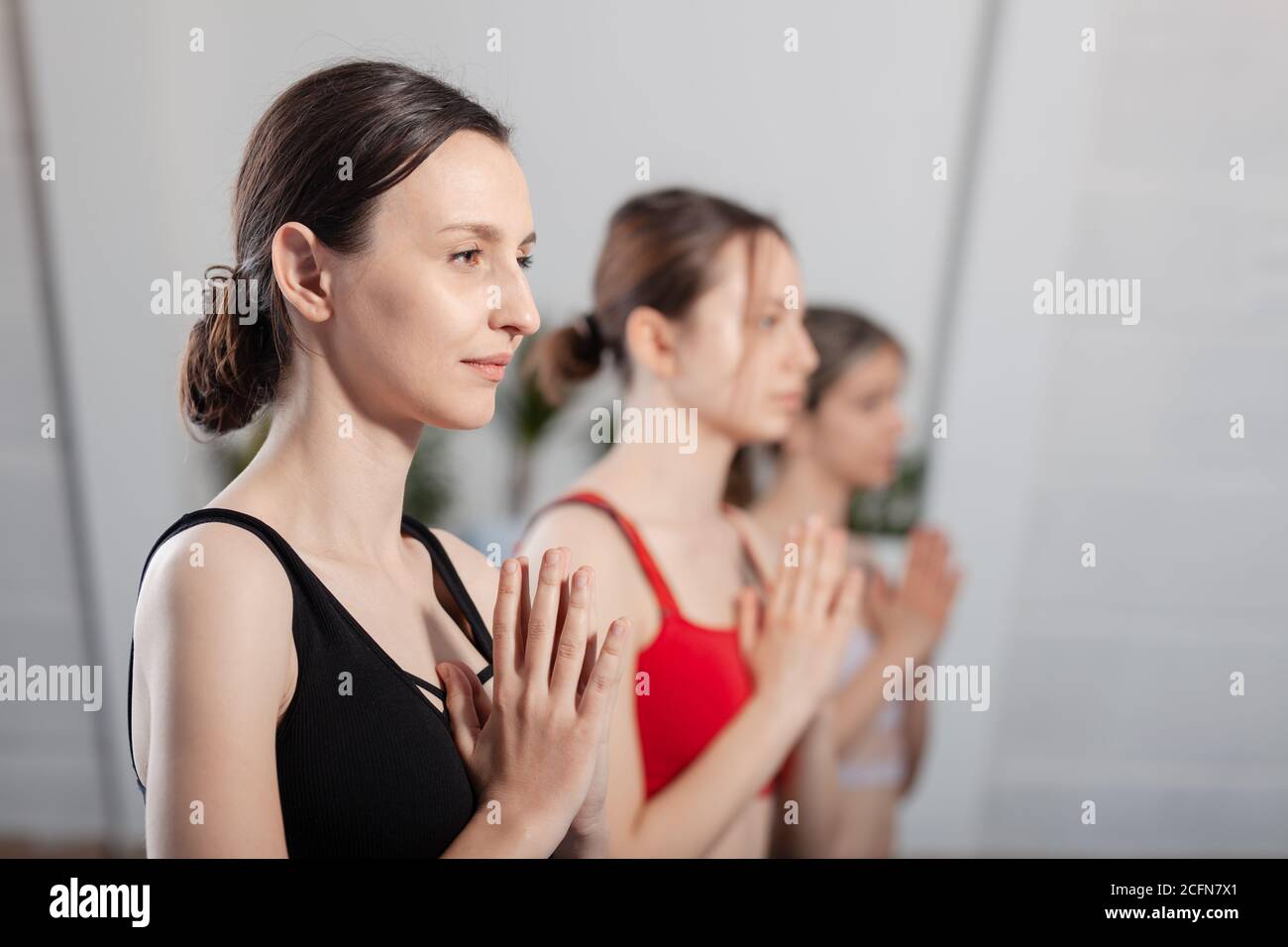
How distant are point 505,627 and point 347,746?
0.13 m

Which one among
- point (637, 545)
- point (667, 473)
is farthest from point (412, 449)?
point (667, 473)

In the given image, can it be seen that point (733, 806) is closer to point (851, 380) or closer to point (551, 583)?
point (551, 583)

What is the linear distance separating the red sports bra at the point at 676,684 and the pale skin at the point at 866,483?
1.68 ft

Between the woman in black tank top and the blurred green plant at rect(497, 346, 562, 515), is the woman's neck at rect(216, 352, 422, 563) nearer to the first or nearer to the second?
the woman in black tank top

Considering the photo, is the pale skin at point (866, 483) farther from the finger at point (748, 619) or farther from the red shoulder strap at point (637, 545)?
the red shoulder strap at point (637, 545)

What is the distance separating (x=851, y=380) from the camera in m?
1.85

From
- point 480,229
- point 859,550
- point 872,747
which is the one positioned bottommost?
point 872,747

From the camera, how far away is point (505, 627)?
0.78 m

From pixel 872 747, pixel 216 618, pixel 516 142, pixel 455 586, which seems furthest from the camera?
pixel 516 142

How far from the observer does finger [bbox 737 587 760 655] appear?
1312 mm

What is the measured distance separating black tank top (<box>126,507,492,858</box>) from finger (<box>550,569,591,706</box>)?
0.10 m

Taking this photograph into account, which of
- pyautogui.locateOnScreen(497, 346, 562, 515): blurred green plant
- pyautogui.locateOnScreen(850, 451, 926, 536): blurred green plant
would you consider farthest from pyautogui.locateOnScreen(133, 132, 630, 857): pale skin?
pyautogui.locateOnScreen(850, 451, 926, 536): blurred green plant

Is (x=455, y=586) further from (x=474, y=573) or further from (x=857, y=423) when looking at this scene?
(x=857, y=423)
